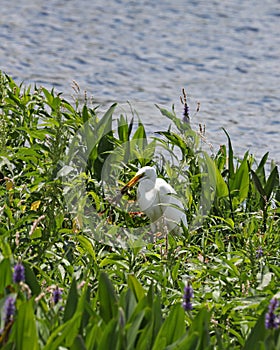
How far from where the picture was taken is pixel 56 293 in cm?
258

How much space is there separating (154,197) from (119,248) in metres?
0.53

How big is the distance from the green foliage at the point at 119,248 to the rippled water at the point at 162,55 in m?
2.25

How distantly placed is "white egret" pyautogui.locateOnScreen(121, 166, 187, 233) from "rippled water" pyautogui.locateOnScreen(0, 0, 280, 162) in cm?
245

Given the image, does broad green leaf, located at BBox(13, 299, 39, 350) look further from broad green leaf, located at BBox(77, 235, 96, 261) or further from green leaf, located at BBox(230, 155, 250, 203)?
green leaf, located at BBox(230, 155, 250, 203)

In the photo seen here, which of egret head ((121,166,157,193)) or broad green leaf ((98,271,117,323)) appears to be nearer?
broad green leaf ((98,271,117,323))

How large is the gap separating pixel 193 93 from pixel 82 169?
3682mm

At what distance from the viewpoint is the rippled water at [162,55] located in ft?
24.7

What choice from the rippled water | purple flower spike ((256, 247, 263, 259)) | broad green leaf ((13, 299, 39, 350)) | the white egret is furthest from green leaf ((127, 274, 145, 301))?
the rippled water

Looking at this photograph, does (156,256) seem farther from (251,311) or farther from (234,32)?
(234,32)

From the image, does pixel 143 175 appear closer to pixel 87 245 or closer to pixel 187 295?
pixel 87 245

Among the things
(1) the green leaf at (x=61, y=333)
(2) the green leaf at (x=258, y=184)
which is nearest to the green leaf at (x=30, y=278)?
(1) the green leaf at (x=61, y=333)

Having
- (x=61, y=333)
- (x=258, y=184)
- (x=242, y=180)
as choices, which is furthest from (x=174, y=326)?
(x=242, y=180)

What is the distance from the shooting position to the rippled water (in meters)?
7.54

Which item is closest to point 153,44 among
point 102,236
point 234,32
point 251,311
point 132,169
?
point 234,32
